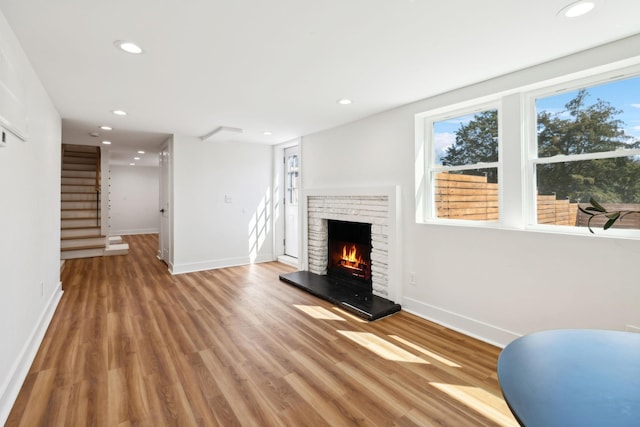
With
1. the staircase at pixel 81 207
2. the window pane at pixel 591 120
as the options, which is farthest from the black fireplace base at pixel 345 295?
the staircase at pixel 81 207

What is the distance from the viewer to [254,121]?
4211 millimetres

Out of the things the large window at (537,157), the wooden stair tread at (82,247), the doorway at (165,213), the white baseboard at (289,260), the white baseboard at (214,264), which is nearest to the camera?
the large window at (537,157)

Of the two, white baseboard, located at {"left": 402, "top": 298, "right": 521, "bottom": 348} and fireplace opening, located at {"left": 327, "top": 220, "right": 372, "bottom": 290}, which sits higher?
fireplace opening, located at {"left": 327, "top": 220, "right": 372, "bottom": 290}

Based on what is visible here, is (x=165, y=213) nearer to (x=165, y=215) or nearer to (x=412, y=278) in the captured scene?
(x=165, y=215)

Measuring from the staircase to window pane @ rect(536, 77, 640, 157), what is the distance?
7701mm

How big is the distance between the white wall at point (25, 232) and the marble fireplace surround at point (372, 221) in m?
3.14

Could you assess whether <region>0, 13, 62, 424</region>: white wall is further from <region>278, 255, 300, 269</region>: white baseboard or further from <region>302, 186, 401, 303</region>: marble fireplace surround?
<region>278, 255, 300, 269</region>: white baseboard

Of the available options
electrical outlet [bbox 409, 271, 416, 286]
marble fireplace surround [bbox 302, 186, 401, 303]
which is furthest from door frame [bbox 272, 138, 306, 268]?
electrical outlet [bbox 409, 271, 416, 286]

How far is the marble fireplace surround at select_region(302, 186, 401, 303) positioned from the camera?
3.53 metres

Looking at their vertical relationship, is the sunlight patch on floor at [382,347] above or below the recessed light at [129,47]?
below

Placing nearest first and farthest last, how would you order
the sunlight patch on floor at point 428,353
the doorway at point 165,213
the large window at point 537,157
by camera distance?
the large window at point 537,157 → the sunlight patch on floor at point 428,353 → the doorway at point 165,213

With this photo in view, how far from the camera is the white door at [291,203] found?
19.5 ft

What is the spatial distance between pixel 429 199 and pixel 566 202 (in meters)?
1.20

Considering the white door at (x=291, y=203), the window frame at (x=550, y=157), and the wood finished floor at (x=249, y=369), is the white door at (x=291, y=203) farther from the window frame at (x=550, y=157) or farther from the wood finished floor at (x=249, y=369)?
the window frame at (x=550, y=157)
